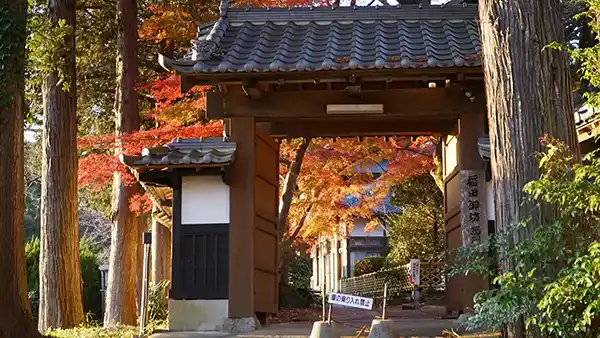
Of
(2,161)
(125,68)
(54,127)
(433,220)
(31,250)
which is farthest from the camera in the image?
(433,220)

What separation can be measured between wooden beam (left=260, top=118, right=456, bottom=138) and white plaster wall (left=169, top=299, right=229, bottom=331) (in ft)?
10.5

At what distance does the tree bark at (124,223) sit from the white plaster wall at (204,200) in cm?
515

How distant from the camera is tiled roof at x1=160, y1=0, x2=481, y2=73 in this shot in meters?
9.37

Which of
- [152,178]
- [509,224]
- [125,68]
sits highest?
[125,68]

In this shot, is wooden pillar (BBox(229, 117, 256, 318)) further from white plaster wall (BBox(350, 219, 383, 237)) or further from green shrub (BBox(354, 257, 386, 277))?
white plaster wall (BBox(350, 219, 383, 237))

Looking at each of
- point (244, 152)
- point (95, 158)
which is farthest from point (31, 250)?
point (244, 152)

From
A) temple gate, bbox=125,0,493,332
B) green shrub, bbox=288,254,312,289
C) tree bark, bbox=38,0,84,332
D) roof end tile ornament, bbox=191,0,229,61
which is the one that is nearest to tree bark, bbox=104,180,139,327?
tree bark, bbox=38,0,84,332

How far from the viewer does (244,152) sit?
404 inches

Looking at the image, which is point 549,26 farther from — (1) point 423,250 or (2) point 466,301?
(1) point 423,250

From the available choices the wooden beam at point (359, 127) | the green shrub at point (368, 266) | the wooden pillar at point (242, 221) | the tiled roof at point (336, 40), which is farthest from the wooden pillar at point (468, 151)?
the green shrub at point (368, 266)

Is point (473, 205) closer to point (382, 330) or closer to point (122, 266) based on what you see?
point (382, 330)

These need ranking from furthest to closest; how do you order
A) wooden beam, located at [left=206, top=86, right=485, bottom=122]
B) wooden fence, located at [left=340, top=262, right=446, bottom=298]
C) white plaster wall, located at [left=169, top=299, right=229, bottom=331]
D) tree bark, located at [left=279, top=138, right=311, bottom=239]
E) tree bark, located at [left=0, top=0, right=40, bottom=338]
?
wooden fence, located at [left=340, top=262, right=446, bottom=298] < tree bark, located at [left=279, top=138, right=311, bottom=239] < wooden beam, located at [left=206, top=86, right=485, bottom=122] < white plaster wall, located at [left=169, top=299, right=229, bottom=331] < tree bark, located at [left=0, top=0, right=40, bottom=338]

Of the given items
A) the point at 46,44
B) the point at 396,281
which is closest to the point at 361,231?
the point at 396,281

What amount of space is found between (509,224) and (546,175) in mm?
593
